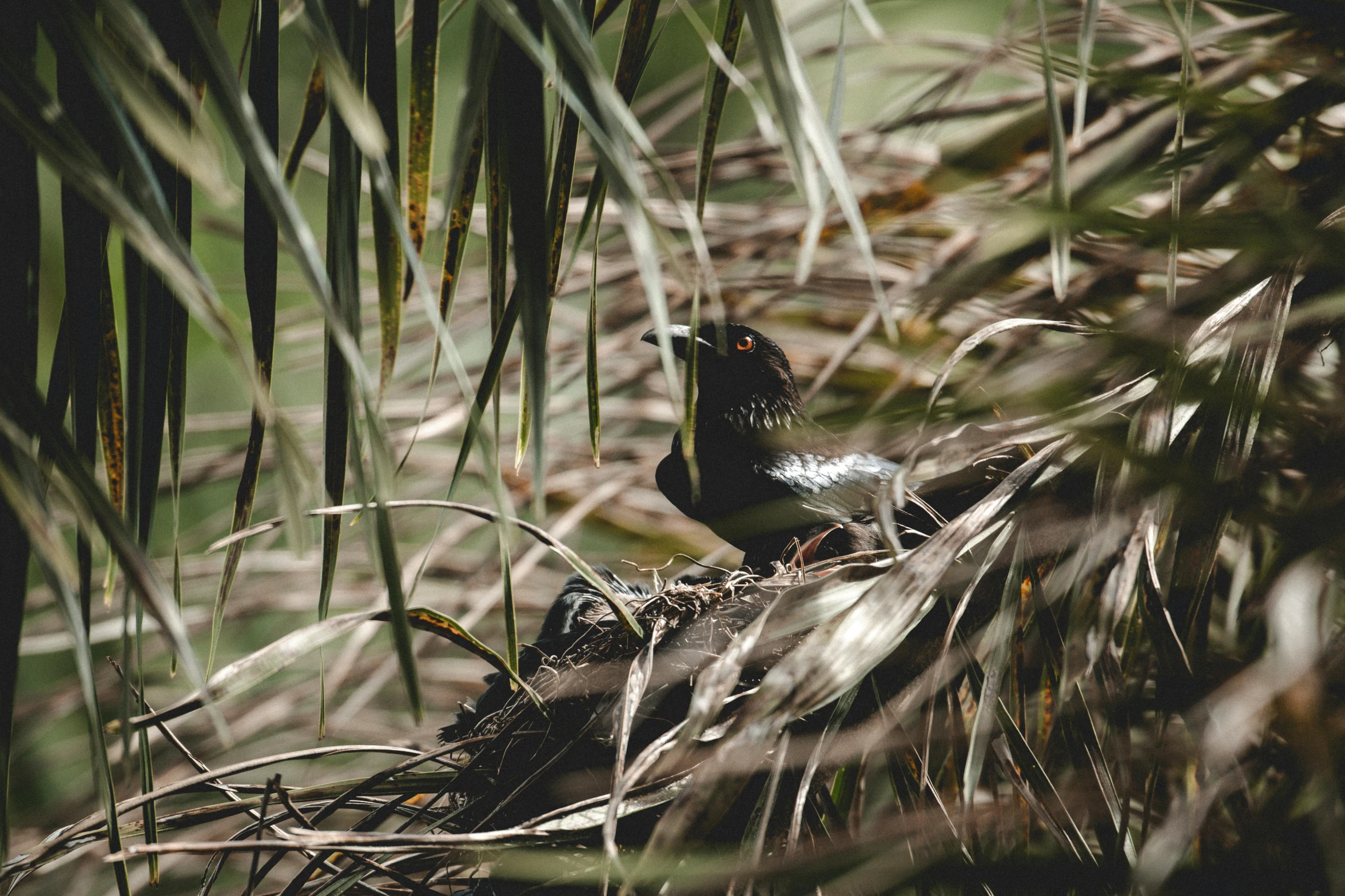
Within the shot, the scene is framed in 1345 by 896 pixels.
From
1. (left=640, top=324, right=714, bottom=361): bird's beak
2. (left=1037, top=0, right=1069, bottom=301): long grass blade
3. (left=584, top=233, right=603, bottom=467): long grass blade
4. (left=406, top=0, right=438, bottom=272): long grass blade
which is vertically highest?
(left=406, top=0, right=438, bottom=272): long grass blade

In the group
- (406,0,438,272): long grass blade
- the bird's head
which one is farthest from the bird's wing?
(406,0,438,272): long grass blade

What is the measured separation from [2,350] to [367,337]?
2.14 m

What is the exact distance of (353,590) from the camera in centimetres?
274

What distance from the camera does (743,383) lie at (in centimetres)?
167

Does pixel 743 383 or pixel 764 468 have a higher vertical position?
pixel 743 383

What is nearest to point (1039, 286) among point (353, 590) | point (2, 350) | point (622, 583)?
point (622, 583)

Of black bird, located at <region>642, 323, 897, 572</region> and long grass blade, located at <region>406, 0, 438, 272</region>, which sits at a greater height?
long grass blade, located at <region>406, 0, 438, 272</region>

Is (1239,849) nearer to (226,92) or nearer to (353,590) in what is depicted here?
(226,92)

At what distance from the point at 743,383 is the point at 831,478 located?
29 cm

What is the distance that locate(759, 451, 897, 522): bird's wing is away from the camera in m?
1.42

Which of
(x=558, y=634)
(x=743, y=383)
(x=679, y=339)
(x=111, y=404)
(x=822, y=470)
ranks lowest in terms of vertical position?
(x=558, y=634)

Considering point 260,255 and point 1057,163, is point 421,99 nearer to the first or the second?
point 260,255

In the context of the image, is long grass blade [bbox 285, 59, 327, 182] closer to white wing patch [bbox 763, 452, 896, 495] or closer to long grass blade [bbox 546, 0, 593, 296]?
long grass blade [bbox 546, 0, 593, 296]

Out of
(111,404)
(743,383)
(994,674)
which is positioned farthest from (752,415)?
(111,404)
